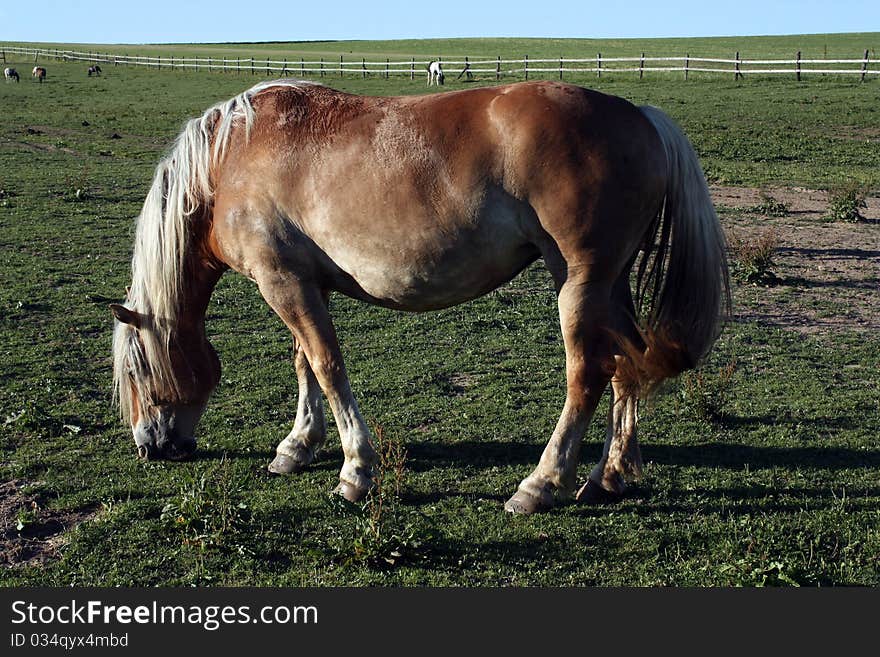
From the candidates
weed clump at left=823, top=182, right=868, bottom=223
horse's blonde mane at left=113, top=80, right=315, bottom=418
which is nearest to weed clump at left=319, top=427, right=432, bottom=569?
horse's blonde mane at left=113, top=80, right=315, bottom=418

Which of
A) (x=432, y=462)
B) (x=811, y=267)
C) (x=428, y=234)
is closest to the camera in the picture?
(x=428, y=234)

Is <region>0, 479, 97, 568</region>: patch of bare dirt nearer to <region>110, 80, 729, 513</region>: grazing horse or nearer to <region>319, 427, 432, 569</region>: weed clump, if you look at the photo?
<region>110, 80, 729, 513</region>: grazing horse

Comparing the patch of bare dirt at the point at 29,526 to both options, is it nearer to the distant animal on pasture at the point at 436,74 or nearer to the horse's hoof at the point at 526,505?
the horse's hoof at the point at 526,505

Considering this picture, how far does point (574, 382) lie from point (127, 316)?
2.54 m

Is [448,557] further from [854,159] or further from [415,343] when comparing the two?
[854,159]

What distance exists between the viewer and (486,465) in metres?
5.52

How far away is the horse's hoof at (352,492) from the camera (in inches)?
198

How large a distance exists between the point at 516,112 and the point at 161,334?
237 centimetres

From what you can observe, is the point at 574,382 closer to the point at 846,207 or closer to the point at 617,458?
the point at 617,458

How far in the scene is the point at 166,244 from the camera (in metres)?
5.16

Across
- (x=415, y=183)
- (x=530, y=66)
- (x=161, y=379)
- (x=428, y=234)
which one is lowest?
(x=161, y=379)

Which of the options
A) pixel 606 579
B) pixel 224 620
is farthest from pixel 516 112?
pixel 224 620

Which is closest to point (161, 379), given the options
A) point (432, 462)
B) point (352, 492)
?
point (352, 492)

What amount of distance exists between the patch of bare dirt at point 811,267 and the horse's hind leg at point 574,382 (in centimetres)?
428
